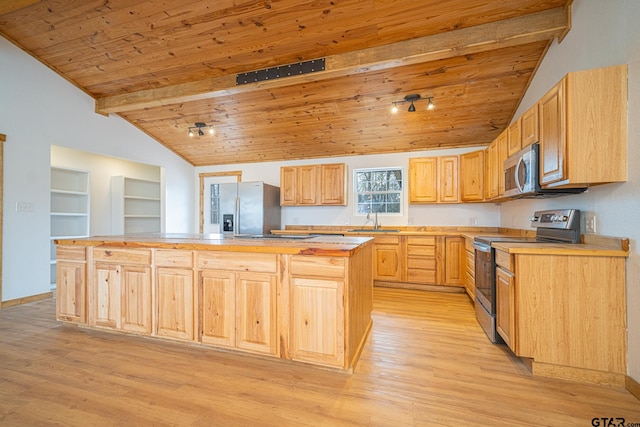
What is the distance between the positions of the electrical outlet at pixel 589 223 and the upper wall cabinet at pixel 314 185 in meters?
3.39

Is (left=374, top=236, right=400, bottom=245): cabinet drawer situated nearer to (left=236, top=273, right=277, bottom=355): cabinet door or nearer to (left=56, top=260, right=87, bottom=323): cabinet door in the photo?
(left=236, top=273, right=277, bottom=355): cabinet door

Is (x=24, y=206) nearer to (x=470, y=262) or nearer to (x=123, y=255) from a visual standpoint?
(x=123, y=255)

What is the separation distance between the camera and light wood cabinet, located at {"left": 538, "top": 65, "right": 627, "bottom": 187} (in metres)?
1.88

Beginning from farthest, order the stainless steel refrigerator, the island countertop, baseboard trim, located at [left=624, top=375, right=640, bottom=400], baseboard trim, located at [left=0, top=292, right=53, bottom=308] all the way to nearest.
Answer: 1. the stainless steel refrigerator
2. baseboard trim, located at [left=0, top=292, right=53, bottom=308]
3. the island countertop
4. baseboard trim, located at [left=624, top=375, right=640, bottom=400]

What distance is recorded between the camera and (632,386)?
5.87ft

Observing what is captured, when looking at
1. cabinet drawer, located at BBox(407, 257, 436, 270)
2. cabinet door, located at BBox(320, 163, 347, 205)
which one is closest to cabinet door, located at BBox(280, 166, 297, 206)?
cabinet door, located at BBox(320, 163, 347, 205)

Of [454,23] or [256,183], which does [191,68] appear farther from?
[454,23]

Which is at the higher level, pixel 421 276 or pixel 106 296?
pixel 106 296

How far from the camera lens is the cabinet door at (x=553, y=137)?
79.6 inches

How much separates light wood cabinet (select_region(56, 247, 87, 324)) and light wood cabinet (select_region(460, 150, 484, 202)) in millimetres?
4944

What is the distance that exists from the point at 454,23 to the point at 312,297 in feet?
9.80

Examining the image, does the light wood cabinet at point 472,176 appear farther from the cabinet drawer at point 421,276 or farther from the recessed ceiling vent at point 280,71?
the recessed ceiling vent at point 280,71

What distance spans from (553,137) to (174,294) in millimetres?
3326

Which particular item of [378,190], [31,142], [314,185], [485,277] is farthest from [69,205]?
[485,277]
